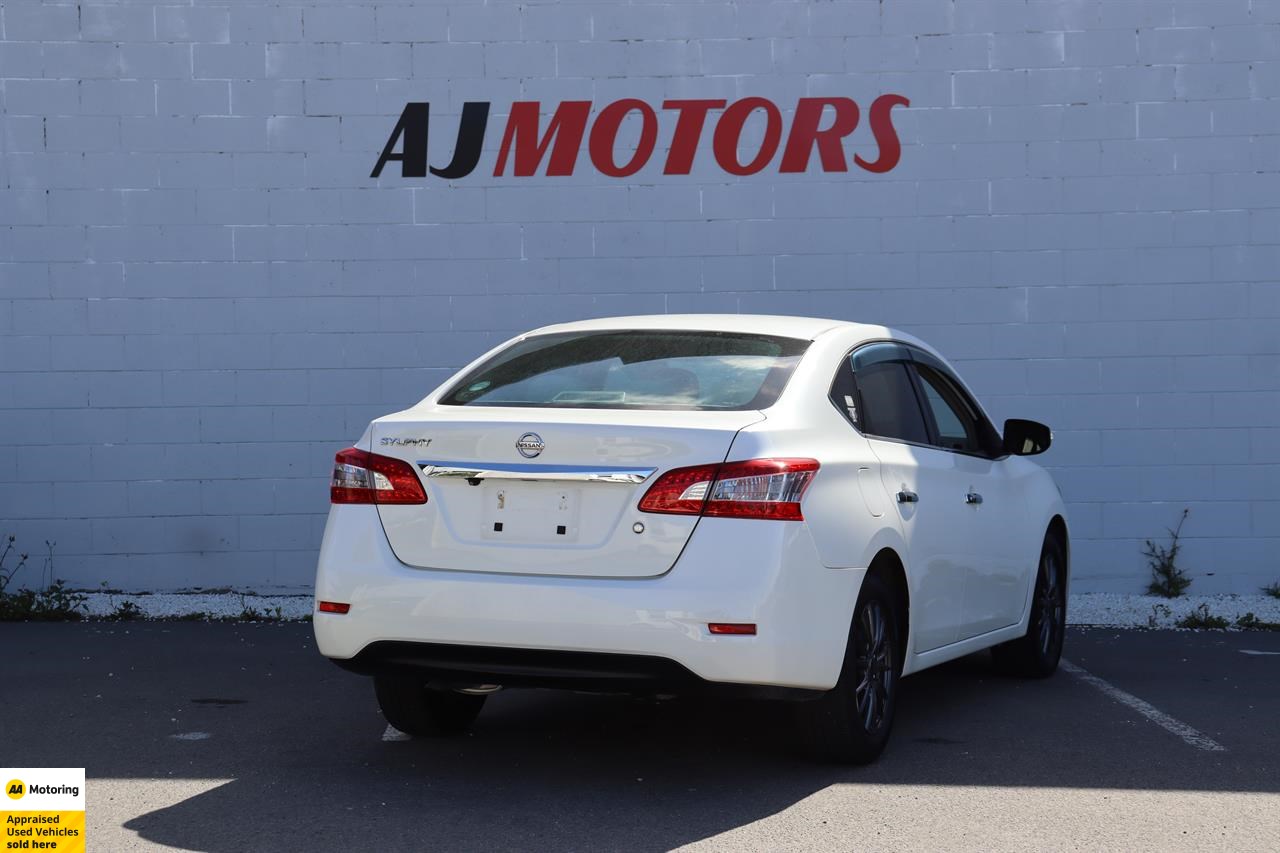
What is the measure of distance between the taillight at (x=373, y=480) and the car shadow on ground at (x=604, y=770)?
979mm

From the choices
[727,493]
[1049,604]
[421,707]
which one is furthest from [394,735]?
[1049,604]

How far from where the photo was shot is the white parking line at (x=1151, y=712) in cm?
627

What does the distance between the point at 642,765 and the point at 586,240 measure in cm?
528

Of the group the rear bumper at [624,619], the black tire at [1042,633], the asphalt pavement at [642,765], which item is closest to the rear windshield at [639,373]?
the rear bumper at [624,619]

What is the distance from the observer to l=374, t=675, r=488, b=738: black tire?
5953mm

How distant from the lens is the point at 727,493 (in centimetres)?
503

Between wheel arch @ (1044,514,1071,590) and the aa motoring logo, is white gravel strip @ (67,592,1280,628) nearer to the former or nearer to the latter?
wheel arch @ (1044,514,1071,590)

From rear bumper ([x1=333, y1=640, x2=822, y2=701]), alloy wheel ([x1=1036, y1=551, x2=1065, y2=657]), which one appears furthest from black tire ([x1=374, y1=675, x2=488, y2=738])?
alloy wheel ([x1=1036, y1=551, x2=1065, y2=657])

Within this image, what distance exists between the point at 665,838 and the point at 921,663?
68.3 inches

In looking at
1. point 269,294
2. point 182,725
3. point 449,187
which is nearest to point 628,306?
point 449,187

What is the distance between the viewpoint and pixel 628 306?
34.3 ft

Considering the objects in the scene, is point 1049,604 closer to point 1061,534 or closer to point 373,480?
point 1061,534

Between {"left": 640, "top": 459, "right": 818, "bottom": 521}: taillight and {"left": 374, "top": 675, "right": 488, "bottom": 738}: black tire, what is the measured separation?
1353mm

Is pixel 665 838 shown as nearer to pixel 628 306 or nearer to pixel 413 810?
pixel 413 810
